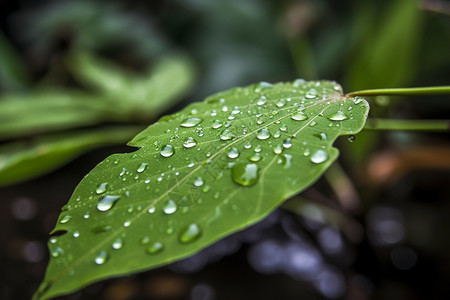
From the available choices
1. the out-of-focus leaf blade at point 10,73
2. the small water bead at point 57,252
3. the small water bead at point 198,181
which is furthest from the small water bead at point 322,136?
the out-of-focus leaf blade at point 10,73

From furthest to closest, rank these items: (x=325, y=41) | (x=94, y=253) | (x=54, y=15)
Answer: (x=54, y=15) < (x=325, y=41) < (x=94, y=253)

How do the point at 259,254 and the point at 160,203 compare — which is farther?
the point at 259,254

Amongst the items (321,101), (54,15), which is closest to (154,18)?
(54,15)

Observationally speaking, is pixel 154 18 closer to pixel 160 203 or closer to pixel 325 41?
pixel 325 41

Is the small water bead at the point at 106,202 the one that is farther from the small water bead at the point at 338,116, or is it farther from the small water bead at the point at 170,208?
the small water bead at the point at 338,116

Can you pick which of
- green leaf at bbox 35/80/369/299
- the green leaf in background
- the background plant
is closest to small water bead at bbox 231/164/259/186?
green leaf at bbox 35/80/369/299
